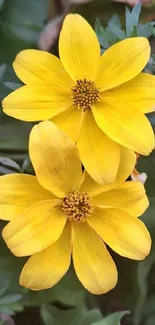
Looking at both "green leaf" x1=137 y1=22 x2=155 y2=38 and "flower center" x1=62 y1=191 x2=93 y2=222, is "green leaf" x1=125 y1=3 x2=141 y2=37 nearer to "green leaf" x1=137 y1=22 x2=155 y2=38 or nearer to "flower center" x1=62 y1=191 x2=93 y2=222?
"green leaf" x1=137 y1=22 x2=155 y2=38

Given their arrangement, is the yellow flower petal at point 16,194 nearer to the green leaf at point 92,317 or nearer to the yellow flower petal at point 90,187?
the yellow flower petal at point 90,187

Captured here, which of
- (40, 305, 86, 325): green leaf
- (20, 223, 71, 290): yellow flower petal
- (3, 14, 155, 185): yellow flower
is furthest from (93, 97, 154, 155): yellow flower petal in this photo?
(40, 305, 86, 325): green leaf

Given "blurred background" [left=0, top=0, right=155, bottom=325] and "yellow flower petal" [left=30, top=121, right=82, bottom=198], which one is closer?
"yellow flower petal" [left=30, top=121, right=82, bottom=198]

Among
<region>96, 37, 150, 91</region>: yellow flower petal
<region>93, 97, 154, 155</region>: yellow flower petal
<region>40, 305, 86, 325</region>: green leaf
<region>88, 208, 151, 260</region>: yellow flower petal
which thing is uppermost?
<region>96, 37, 150, 91</region>: yellow flower petal

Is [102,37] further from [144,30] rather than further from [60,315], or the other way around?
[60,315]

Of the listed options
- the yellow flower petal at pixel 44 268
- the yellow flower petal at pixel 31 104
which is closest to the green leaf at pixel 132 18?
the yellow flower petal at pixel 31 104

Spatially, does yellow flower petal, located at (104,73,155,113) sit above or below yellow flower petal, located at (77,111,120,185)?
above

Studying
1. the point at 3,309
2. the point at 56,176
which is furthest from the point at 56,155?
the point at 3,309

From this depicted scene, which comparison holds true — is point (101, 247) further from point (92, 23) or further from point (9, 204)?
point (92, 23)
